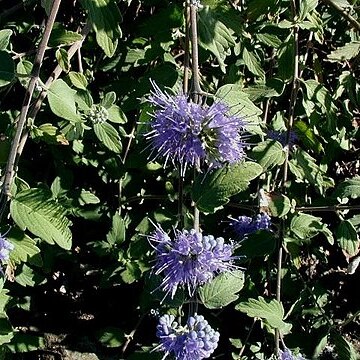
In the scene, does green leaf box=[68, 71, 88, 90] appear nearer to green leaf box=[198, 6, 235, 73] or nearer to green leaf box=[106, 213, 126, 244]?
green leaf box=[198, 6, 235, 73]

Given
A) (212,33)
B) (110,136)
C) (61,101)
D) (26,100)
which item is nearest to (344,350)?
(110,136)

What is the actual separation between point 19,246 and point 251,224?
33.5 inches

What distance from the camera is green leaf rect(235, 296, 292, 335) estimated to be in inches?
77.2

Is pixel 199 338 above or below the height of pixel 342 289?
above

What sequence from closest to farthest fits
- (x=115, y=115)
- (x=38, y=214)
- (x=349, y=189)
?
(x=38, y=214) → (x=115, y=115) → (x=349, y=189)

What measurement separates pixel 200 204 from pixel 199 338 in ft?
0.91

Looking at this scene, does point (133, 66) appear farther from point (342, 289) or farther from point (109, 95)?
point (342, 289)

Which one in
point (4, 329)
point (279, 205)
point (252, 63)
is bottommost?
point (4, 329)

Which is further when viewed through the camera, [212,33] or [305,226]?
[305,226]

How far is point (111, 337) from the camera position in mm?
2371

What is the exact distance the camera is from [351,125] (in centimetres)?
256

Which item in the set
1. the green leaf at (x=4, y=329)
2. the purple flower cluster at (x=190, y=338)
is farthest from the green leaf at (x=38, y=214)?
the green leaf at (x=4, y=329)

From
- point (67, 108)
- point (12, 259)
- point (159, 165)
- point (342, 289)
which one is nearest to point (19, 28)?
point (159, 165)

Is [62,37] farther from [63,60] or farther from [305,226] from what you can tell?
[305,226]
